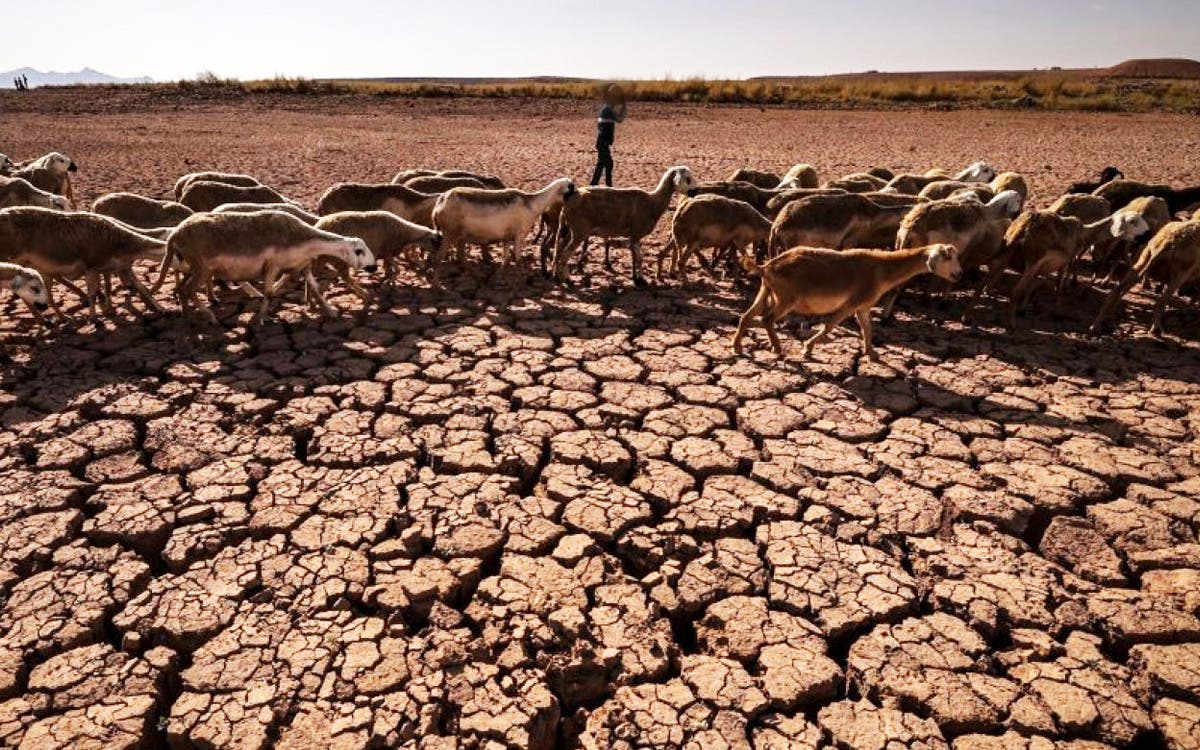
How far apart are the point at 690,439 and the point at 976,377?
2.99 m

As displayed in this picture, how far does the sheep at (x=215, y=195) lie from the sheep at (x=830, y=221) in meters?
6.57

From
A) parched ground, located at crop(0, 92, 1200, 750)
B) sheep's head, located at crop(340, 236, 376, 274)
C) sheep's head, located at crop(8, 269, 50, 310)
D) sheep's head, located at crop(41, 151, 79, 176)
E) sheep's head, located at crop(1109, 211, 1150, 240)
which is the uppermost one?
sheep's head, located at crop(41, 151, 79, 176)

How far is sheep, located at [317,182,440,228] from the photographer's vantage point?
30.0ft

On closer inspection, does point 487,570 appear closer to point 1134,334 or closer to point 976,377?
point 976,377

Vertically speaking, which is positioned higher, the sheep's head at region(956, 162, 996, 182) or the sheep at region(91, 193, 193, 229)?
the sheep's head at region(956, 162, 996, 182)

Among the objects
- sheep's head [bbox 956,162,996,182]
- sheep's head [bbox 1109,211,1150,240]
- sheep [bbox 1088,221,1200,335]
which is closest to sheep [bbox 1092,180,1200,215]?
sheep's head [bbox 956,162,996,182]

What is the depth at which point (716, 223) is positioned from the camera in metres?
8.55

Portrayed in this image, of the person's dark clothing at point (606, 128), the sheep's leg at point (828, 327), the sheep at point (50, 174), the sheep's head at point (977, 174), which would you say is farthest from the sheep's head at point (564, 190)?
the sheep at point (50, 174)

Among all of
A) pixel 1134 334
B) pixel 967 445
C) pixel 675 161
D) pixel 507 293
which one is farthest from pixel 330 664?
pixel 675 161

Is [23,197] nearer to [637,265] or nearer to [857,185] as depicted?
[637,265]

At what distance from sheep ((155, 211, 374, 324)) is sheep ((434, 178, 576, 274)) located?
1.49 m

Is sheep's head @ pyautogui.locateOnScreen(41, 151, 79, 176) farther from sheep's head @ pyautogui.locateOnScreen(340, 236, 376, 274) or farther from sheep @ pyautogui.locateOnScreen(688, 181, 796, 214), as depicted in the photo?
sheep @ pyautogui.locateOnScreen(688, 181, 796, 214)

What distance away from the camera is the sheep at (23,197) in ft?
28.6

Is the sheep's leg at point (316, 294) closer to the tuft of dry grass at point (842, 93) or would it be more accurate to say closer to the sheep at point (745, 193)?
the sheep at point (745, 193)
